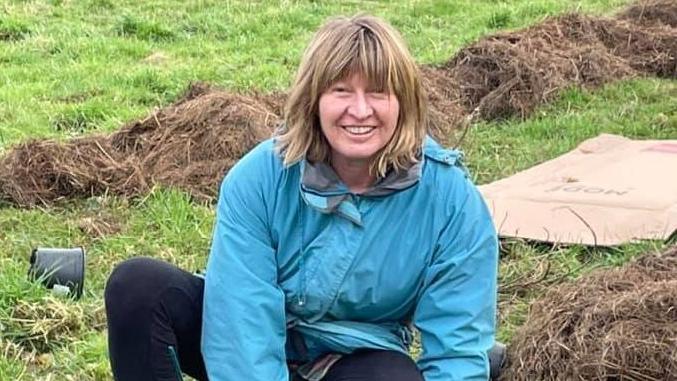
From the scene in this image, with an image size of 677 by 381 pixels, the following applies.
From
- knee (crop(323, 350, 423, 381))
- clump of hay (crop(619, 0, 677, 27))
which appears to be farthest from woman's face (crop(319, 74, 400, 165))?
clump of hay (crop(619, 0, 677, 27))

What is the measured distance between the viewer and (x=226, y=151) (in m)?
5.67

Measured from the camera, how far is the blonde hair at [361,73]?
2.80 metres

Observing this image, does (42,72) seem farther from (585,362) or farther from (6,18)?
(585,362)

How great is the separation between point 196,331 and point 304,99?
633 mm

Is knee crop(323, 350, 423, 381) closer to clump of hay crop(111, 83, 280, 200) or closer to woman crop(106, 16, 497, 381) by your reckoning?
woman crop(106, 16, 497, 381)

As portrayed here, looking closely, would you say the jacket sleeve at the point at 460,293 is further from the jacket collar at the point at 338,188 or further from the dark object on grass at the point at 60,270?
the dark object on grass at the point at 60,270

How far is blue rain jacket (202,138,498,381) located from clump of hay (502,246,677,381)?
43cm

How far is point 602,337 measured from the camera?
129 inches

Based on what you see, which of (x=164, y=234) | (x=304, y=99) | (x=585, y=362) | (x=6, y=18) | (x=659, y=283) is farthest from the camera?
(x=6, y=18)

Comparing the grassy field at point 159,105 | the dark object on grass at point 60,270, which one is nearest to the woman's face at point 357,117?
the grassy field at point 159,105

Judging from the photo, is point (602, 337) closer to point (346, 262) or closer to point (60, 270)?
point (346, 262)

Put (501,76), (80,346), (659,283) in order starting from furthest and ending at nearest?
(501,76), (80,346), (659,283)

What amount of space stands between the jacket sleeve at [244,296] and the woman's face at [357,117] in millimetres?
211

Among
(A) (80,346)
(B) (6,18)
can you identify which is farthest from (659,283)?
(B) (6,18)
